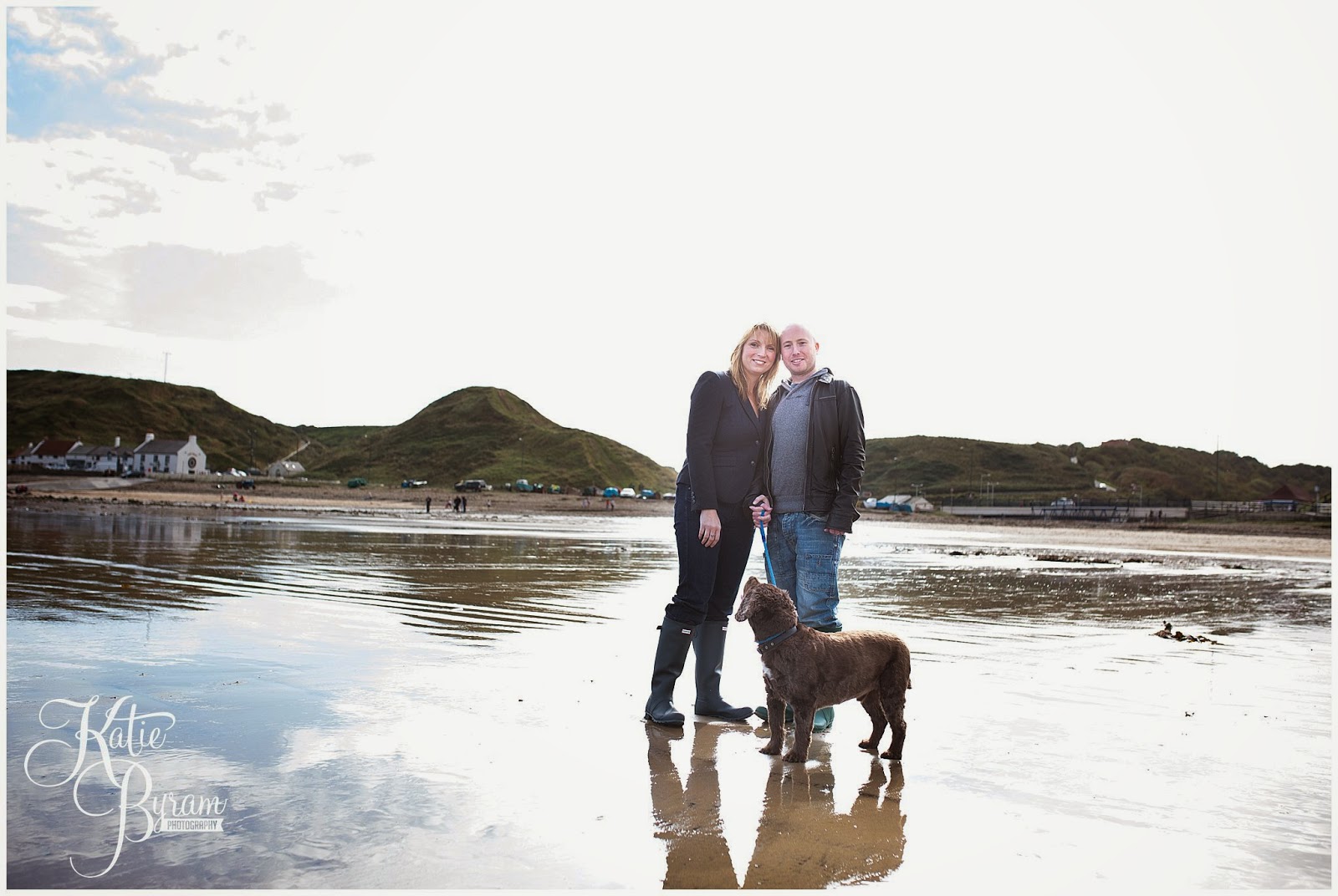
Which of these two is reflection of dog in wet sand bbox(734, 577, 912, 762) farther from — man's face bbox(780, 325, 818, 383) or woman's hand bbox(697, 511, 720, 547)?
man's face bbox(780, 325, 818, 383)

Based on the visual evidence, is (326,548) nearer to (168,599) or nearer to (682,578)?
(168,599)

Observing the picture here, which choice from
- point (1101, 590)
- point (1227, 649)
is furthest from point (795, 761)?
point (1101, 590)

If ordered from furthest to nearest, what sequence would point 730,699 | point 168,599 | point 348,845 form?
point 168,599
point 730,699
point 348,845

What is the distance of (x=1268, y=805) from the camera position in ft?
12.5

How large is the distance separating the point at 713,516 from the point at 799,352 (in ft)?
3.97

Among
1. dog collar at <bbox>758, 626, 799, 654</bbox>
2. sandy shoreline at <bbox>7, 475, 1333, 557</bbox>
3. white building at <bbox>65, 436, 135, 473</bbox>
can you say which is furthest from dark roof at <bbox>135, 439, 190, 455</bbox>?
dog collar at <bbox>758, 626, 799, 654</bbox>

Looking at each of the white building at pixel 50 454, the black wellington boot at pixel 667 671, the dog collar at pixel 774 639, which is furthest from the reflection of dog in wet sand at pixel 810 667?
the white building at pixel 50 454

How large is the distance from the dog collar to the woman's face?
178 centimetres

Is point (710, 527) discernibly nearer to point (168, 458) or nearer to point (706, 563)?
point (706, 563)

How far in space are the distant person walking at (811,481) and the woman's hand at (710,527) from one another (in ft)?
0.98

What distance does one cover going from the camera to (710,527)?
5141mm

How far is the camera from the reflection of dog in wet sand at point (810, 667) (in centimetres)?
441

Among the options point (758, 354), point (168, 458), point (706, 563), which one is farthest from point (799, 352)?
point (168, 458)

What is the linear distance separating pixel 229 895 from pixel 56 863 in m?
0.73
